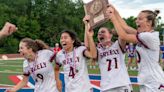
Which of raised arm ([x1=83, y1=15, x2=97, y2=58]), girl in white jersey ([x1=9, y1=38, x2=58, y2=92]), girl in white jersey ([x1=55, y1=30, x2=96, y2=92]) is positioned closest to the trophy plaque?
raised arm ([x1=83, y1=15, x2=97, y2=58])

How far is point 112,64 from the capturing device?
6.45 meters

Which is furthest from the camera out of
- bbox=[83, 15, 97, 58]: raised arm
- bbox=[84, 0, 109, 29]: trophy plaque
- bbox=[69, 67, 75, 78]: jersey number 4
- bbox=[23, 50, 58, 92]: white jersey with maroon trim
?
bbox=[23, 50, 58, 92]: white jersey with maroon trim

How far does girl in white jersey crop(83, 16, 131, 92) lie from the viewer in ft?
20.9

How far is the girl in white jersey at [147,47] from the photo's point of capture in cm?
556

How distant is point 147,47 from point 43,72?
1.94 meters

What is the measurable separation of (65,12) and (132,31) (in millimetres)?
70343

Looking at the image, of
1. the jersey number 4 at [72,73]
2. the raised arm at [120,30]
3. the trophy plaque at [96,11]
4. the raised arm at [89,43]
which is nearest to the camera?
the raised arm at [120,30]

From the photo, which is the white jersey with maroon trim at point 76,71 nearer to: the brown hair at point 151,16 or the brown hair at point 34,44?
the brown hair at point 34,44

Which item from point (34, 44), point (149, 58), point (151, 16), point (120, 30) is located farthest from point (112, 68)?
point (34, 44)

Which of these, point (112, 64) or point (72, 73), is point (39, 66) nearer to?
point (72, 73)

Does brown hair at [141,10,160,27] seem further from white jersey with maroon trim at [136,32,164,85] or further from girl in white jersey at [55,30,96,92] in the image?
girl in white jersey at [55,30,96,92]

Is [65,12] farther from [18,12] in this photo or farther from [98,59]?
[98,59]

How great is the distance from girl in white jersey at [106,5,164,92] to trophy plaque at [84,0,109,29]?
0.17m

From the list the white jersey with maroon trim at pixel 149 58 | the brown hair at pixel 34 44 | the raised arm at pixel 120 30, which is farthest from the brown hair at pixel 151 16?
the brown hair at pixel 34 44
